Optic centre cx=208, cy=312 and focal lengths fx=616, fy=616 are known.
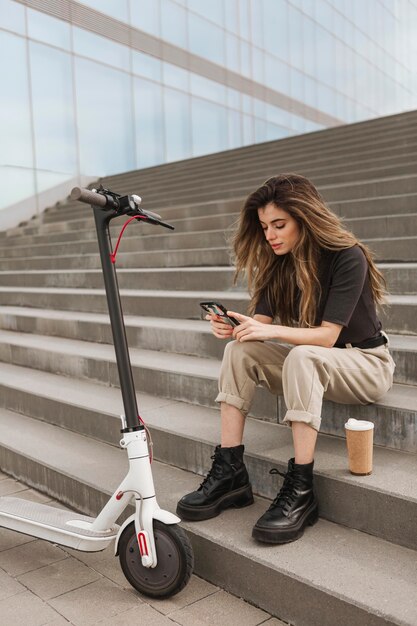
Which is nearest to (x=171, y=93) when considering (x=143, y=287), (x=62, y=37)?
(x=62, y=37)

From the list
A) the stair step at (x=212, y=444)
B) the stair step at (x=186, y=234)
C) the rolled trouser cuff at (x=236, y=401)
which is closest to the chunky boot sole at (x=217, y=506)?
the stair step at (x=212, y=444)

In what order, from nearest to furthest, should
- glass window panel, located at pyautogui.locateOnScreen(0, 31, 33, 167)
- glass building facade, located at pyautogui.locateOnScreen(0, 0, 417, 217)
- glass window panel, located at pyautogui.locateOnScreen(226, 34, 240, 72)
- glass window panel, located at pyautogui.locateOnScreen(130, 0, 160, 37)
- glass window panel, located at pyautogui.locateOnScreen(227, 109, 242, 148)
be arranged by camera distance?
glass window panel, located at pyautogui.locateOnScreen(0, 31, 33, 167)
glass building facade, located at pyautogui.locateOnScreen(0, 0, 417, 217)
glass window panel, located at pyautogui.locateOnScreen(130, 0, 160, 37)
glass window panel, located at pyautogui.locateOnScreen(226, 34, 240, 72)
glass window panel, located at pyautogui.locateOnScreen(227, 109, 242, 148)

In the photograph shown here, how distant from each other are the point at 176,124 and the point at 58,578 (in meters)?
15.0

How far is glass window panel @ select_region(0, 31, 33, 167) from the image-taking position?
39.5 feet

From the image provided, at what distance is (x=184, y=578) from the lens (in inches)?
87.1

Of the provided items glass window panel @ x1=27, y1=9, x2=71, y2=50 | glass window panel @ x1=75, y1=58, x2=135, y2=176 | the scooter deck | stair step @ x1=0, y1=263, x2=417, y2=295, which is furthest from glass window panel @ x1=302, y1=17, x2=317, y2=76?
the scooter deck

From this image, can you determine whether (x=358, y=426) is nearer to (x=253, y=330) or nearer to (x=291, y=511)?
(x=291, y=511)

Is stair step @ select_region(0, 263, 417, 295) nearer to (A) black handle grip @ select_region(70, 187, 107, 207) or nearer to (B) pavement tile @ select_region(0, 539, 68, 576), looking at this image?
(A) black handle grip @ select_region(70, 187, 107, 207)

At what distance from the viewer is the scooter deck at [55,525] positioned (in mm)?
2406

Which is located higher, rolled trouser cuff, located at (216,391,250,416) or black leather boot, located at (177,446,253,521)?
rolled trouser cuff, located at (216,391,250,416)

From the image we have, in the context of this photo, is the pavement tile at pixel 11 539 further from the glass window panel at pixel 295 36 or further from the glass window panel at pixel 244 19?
the glass window panel at pixel 295 36

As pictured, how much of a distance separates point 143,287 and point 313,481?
11.7ft

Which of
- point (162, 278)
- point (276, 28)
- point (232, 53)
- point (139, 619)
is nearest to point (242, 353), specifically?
point (139, 619)

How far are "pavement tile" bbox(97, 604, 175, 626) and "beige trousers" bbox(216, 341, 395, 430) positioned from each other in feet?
2.73
